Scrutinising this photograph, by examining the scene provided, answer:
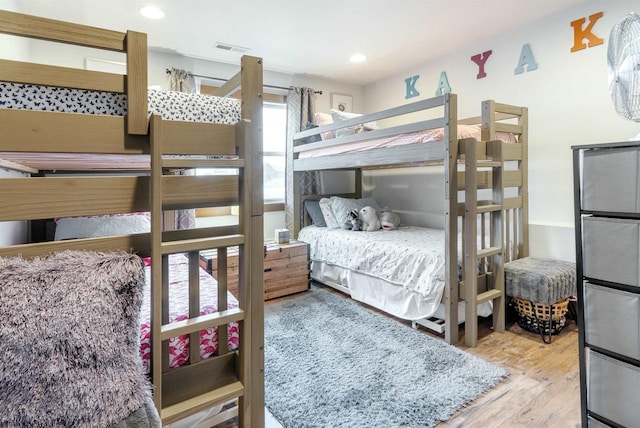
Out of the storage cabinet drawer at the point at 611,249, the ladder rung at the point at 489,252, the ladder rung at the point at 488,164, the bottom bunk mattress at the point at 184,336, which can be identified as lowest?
the bottom bunk mattress at the point at 184,336

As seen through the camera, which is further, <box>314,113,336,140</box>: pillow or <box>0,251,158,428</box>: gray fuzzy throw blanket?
<box>314,113,336,140</box>: pillow

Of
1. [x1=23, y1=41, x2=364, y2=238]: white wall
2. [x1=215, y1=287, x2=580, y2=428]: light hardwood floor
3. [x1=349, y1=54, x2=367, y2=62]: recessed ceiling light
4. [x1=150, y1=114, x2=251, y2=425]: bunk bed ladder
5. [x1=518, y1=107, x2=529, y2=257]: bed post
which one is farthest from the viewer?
[x1=349, y1=54, x2=367, y2=62]: recessed ceiling light

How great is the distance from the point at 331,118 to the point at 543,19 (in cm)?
197

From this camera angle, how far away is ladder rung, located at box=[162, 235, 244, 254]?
1112 millimetres

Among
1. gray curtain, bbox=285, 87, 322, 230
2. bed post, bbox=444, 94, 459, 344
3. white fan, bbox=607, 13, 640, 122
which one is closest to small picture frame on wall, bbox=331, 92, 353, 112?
gray curtain, bbox=285, 87, 322, 230

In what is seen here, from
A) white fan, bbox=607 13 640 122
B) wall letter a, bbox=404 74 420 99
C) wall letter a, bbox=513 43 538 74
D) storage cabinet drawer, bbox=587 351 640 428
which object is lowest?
storage cabinet drawer, bbox=587 351 640 428

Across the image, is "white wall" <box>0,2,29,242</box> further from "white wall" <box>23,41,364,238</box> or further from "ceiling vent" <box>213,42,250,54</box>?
"ceiling vent" <box>213,42,250,54</box>

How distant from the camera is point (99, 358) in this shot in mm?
911

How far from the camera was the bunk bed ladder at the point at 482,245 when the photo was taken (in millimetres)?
2189

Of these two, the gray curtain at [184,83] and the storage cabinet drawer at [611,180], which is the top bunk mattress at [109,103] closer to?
the storage cabinet drawer at [611,180]

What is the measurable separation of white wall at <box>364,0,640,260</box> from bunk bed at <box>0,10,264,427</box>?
2560 mm

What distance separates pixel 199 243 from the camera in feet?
3.82

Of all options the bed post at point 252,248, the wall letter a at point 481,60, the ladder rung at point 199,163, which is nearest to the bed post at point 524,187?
the wall letter a at point 481,60

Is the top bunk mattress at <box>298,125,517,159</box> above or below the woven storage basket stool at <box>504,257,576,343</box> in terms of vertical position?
above
